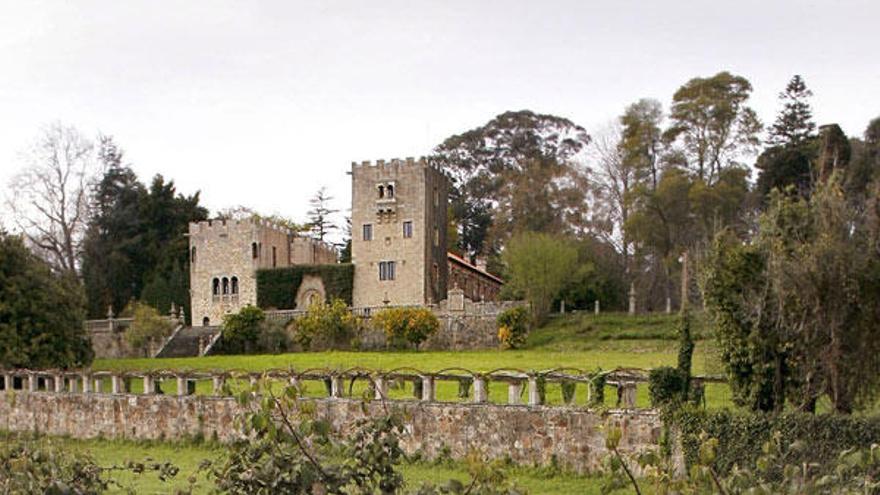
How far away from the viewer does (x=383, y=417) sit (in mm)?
4328

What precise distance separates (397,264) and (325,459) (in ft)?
142

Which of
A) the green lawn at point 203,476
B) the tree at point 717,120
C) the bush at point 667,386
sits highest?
the tree at point 717,120

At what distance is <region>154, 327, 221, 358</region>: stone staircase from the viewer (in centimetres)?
4275

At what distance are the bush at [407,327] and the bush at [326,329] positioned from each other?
6.25ft

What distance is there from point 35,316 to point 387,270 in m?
21.0

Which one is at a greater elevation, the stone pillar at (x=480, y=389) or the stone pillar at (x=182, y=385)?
the stone pillar at (x=480, y=389)

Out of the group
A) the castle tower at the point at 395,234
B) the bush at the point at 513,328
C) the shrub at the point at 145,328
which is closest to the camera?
the bush at the point at 513,328

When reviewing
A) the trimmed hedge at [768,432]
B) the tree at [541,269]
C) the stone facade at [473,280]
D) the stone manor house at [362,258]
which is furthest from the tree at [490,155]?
the trimmed hedge at [768,432]

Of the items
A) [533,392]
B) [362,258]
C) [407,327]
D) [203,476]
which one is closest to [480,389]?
[533,392]

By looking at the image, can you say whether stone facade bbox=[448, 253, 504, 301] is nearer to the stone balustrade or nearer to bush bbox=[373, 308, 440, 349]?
bush bbox=[373, 308, 440, 349]

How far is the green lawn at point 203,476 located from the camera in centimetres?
1355

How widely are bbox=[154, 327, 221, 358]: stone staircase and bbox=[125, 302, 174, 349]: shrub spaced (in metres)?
0.65

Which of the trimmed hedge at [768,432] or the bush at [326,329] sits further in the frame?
the bush at [326,329]

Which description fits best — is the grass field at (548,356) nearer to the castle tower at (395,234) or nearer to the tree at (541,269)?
the tree at (541,269)
